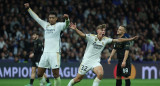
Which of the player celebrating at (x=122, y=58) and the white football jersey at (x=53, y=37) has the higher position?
the white football jersey at (x=53, y=37)

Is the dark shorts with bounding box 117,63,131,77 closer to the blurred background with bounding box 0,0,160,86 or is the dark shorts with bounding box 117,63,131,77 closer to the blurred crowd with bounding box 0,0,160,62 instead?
the blurred background with bounding box 0,0,160,86

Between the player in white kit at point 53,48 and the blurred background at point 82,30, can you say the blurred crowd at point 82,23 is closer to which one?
the blurred background at point 82,30

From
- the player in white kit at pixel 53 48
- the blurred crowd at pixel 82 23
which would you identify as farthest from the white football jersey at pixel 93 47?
the blurred crowd at pixel 82 23

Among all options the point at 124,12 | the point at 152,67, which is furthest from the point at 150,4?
the point at 152,67

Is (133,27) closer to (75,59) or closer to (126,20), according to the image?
(126,20)

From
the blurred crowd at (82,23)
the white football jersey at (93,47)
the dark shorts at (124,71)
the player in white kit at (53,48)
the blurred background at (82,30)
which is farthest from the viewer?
the blurred crowd at (82,23)

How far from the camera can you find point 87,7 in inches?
904

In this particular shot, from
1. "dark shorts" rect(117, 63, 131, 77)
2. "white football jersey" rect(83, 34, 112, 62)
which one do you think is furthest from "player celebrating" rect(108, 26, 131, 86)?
"white football jersey" rect(83, 34, 112, 62)

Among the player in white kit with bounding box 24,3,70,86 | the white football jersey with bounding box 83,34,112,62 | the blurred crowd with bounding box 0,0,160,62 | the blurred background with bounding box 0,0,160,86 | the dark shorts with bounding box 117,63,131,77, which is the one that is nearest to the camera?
the player in white kit with bounding box 24,3,70,86

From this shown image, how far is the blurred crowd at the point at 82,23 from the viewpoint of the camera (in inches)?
764

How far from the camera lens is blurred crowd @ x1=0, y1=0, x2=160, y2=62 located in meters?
19.4

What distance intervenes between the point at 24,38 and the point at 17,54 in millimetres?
1075

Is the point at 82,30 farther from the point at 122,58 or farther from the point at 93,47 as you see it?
the point at 93,47

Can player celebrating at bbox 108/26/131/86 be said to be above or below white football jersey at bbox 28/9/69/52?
below
